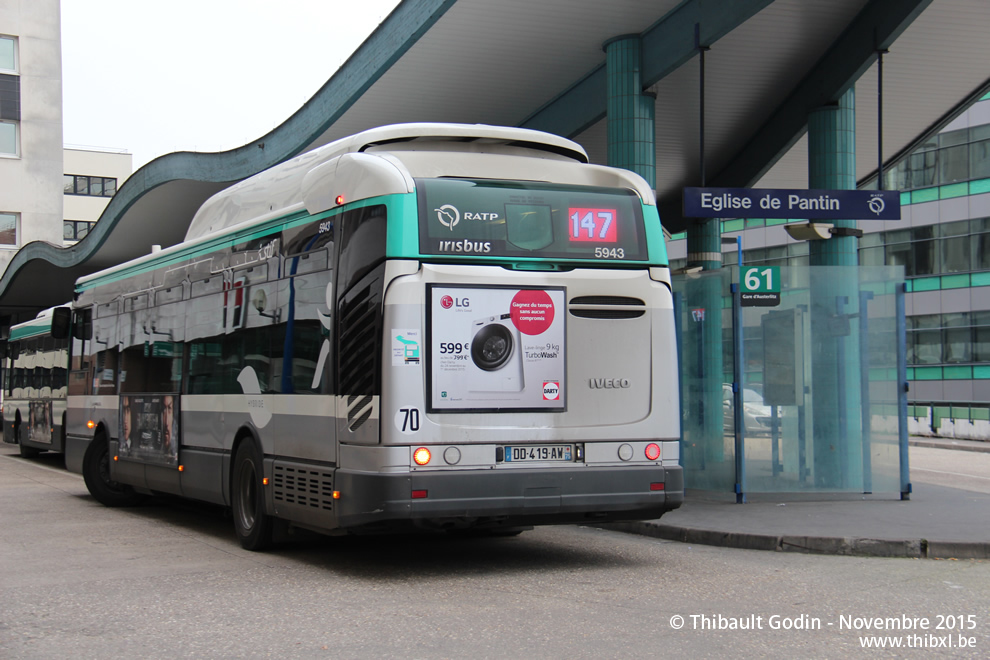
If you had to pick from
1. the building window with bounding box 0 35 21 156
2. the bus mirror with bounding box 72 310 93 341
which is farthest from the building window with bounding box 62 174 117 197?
the bus mirror with bounding box 72 310 93 341

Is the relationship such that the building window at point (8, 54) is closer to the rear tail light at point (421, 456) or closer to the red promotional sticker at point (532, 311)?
the red promotional sticker at point (532, 311)

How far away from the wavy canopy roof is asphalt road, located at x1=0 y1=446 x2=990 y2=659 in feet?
24.0

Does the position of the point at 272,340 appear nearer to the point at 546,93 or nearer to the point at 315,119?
the point at 546,93

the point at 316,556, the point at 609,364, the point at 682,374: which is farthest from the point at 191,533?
the point at 682,374

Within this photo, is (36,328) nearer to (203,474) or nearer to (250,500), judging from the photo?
(203,474)

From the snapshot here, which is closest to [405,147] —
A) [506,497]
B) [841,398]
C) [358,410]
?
[358,410]

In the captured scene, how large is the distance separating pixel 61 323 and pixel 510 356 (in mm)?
10185

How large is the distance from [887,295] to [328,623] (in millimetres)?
9271

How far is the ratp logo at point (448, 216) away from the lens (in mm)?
8586

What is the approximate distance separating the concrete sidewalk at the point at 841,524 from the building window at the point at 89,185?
239ft

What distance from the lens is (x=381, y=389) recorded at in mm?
8250

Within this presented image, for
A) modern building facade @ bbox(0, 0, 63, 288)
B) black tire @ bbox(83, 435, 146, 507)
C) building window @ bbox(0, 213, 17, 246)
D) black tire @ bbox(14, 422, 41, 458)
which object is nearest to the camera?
black tire @ bbox(83, 435, 146, 507)

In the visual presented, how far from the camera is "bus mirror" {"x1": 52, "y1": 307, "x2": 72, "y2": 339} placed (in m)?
16.3

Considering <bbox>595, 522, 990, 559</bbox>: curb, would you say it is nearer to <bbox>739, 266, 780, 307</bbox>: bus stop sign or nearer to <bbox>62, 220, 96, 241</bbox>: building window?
Result: <bbox>739, 266, 780, 307</bbox>: bus stop sign
